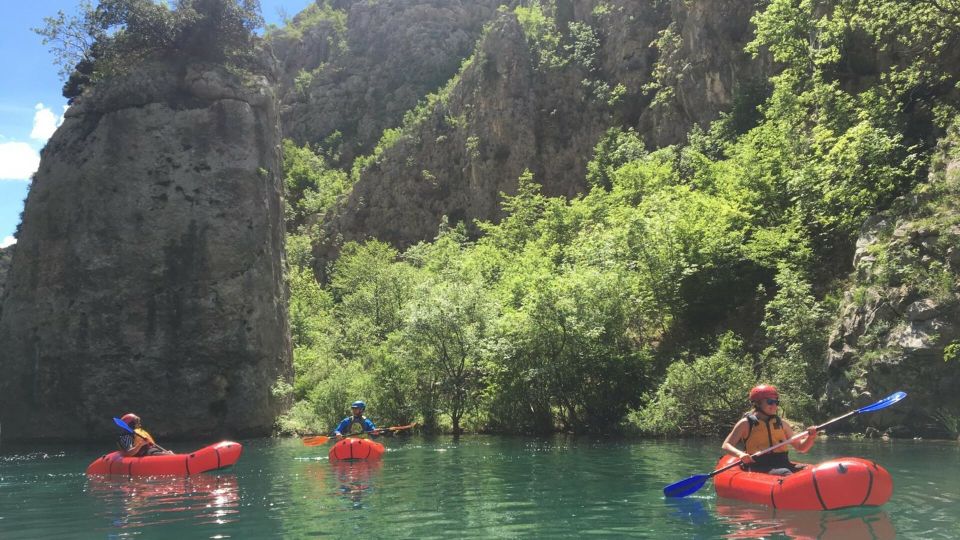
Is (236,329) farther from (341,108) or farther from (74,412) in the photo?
(341,108)

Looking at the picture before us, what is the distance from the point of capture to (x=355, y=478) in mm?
13117

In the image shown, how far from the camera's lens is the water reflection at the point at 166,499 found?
9297 mm

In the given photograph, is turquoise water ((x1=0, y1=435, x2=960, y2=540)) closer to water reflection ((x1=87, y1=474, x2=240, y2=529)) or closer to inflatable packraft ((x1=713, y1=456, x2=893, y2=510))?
water reflection ((x1=87, y1=474, x2=240, y2=529))

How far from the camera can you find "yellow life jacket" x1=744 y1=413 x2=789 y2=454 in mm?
9516

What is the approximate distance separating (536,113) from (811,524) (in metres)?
45.2

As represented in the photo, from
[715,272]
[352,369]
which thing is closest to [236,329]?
[352,369]

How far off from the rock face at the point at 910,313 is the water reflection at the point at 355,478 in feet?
36.3

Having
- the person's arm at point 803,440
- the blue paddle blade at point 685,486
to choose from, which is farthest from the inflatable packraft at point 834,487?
the blue paddle blade at point 685,486

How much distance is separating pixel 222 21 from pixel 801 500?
1150 inches

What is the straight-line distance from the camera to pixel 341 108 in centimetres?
6956

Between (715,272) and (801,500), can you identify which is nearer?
(801,500)

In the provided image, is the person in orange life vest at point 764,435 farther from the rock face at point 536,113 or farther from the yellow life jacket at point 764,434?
the rock face at point 536,113

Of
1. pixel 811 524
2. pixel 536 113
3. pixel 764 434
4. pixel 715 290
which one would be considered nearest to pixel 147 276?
pixel 715 290

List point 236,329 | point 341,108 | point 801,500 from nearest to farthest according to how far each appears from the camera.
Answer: point 801,500, point 236,329, point 341,108
